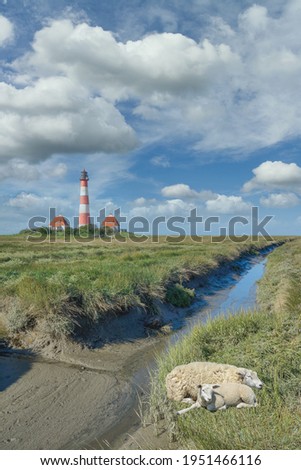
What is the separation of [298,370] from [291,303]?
20.5 feet

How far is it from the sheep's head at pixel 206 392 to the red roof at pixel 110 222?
10041 cm

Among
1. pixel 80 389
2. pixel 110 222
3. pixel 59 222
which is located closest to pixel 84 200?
pixel 59 222

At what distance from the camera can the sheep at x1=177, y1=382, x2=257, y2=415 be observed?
5805 millimetres

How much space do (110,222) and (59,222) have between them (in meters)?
15.6

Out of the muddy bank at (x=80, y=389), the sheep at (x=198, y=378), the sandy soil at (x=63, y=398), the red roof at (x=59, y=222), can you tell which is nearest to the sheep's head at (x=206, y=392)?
the sheep at (x=198, y=378)

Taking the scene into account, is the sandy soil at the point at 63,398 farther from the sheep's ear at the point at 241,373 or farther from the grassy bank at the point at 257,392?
the sheep's ear at the point at 241,373

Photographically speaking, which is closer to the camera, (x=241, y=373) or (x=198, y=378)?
(x=241, y=373)

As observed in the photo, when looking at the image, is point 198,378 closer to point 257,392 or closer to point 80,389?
point 257,392

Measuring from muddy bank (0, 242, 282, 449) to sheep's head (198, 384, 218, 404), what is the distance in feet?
3.64

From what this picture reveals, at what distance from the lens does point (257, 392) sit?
20.7 ft

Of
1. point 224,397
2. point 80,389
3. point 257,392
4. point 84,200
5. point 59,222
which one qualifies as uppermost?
point 84,200

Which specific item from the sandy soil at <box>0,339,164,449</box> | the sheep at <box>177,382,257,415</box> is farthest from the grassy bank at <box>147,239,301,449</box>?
the sandy soil at <box>0,339,164,449</box>

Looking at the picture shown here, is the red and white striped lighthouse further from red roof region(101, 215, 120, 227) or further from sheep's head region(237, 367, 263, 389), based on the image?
sheep's head region(237, 367, 263, 389)

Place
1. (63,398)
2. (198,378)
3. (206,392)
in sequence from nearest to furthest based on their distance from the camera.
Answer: (206,392) → (198,378) → (63,398)
